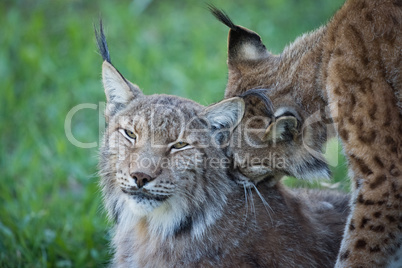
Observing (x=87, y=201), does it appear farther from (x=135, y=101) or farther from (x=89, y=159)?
(x=135, y=101)

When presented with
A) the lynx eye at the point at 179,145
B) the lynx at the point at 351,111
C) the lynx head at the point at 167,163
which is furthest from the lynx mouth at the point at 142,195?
the lynx at the point at 351,111

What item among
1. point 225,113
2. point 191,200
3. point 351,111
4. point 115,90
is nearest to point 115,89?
point 115,90

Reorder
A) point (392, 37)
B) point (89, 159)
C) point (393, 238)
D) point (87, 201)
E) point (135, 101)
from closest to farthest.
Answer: point (393, 238), point (392, 37), point (135, 101), point (87, 201), point (89, 159)

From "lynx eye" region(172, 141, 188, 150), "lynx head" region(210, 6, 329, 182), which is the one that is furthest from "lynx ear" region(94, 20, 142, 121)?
"lynx head" region(210, 6, 329, 182)

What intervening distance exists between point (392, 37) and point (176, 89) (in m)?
3.72

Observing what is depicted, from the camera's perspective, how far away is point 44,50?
745 centimetres

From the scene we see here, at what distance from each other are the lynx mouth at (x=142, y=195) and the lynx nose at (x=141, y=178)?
0.05m

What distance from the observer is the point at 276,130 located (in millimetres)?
3902

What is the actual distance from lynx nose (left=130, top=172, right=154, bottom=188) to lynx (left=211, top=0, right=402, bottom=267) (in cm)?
70

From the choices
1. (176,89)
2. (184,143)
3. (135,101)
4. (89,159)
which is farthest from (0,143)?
(184,143)

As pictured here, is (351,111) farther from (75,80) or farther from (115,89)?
(75,80)

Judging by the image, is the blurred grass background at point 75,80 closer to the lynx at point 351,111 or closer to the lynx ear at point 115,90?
the lynx at point 351,111

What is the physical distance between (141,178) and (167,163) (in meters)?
0.23

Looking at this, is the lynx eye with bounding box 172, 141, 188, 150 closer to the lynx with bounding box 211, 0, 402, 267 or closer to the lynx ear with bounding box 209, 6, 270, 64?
the lynx with bounding box 211, 0, 402, 267
